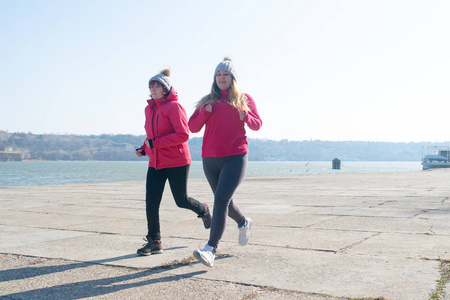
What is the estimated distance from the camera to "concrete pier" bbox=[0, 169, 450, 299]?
303 cm

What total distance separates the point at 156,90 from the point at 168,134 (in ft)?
1.37

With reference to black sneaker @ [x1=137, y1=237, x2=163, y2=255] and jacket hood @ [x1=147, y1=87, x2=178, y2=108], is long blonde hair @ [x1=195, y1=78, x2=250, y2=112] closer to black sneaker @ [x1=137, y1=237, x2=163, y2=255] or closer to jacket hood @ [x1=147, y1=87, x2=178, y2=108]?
jacket hood @ [x1=147, y1=87, x2=178, y2=108]

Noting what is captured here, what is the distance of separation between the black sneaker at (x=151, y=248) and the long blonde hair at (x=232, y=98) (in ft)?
4.02

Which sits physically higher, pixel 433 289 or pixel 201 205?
pixel 201 205

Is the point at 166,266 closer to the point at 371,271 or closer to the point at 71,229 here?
the point at 371,271

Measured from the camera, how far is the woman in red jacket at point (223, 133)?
3857mm

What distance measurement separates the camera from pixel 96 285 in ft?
10.5

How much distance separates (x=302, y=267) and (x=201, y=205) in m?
1.44

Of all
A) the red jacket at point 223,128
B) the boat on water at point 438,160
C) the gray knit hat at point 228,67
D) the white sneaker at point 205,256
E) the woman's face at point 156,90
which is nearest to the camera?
the white sneaker at point 205,256

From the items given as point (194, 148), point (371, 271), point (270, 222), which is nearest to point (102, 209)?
point (270, 222)

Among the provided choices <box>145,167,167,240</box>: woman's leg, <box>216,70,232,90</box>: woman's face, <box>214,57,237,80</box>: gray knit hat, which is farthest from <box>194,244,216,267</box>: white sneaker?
<box>214,57,237,80</box>: gray knit hat

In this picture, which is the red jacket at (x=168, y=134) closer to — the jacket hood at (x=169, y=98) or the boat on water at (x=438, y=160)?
the jacket hood at (x=169, y=98)

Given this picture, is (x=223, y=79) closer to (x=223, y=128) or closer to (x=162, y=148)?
(x=223, y=128)

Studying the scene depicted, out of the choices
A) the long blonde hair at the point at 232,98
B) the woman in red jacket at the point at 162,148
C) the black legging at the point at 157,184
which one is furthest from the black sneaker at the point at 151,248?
the long blonde hair at the point at 232,98
